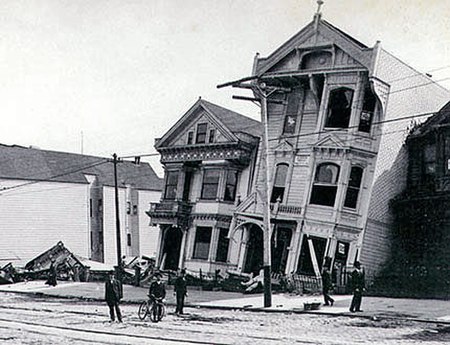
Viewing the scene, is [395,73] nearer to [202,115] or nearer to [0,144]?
[202,115]

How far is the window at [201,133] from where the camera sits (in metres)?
34.8

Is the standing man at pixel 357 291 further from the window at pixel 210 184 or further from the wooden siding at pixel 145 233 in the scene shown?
the wooden siding at pixel 145 233

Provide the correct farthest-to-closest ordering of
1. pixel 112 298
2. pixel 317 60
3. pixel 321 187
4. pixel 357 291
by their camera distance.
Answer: pixel 317 60 → pixel 321 187 → pixel 357 291 → pixel 112 298

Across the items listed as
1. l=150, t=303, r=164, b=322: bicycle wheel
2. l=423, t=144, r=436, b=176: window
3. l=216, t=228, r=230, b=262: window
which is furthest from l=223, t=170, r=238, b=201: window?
l=150, t=303, r=164, b=322: bicycle wheel

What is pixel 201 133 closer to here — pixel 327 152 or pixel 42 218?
pixel 327 152

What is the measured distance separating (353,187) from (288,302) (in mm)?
A: 6857

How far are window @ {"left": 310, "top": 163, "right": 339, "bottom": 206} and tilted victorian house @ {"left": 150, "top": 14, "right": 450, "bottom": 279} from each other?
45 mm

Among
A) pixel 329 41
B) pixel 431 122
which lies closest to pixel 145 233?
pixel 329 41

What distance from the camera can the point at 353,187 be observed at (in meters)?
27.7

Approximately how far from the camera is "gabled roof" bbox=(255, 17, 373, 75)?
27.1 m

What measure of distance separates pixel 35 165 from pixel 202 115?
2348 cm

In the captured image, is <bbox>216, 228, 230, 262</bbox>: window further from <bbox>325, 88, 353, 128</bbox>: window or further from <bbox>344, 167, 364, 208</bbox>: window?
<bbox>325, 88, 353, 128</bbox>: window

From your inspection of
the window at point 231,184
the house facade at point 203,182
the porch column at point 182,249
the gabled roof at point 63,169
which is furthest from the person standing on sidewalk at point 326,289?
the gabled roof at point 63,169

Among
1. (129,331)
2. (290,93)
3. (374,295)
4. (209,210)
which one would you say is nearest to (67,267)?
(209,210)
